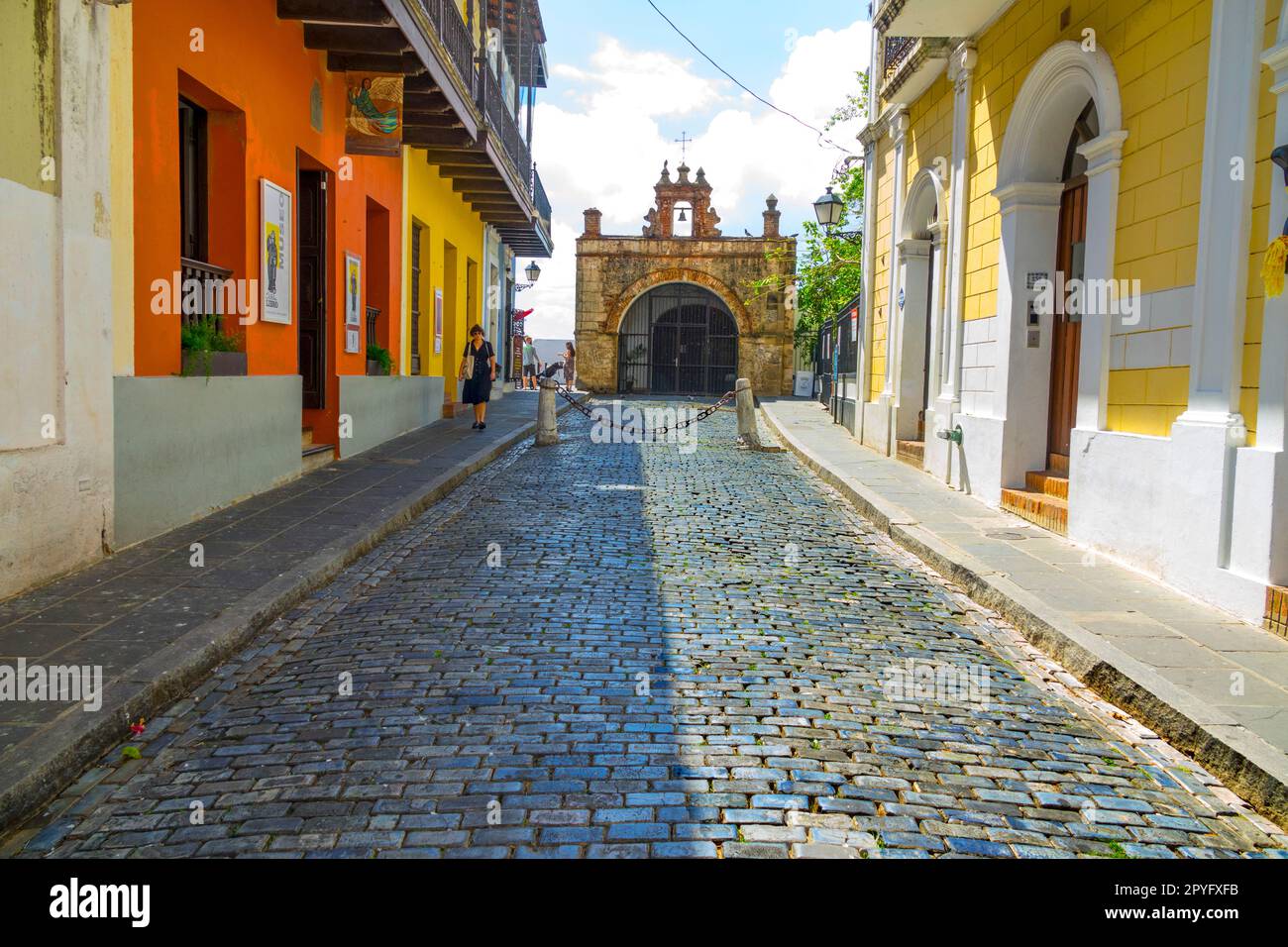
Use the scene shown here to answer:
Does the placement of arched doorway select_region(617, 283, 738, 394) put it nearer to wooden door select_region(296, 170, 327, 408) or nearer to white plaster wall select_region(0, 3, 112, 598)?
wooden door select_region(296, 170, 327, 408)

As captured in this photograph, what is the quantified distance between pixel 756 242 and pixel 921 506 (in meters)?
28.9

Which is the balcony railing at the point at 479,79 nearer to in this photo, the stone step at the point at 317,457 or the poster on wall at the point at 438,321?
the poster on wall at the point at 438,321

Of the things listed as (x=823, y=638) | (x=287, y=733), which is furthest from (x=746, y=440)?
(x=287, y=733)

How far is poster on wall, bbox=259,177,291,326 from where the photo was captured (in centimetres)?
934

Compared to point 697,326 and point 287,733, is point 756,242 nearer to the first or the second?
point 697,326

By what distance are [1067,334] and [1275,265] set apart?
13.1 feet

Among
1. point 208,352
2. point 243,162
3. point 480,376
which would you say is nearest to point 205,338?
point 208,352

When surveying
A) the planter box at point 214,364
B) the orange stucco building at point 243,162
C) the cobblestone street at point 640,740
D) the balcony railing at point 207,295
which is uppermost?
the orange stucco building at point 243,162

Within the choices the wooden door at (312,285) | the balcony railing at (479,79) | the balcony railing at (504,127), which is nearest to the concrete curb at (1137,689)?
the wooden door at (312,285)

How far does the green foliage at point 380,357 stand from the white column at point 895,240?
662 cm

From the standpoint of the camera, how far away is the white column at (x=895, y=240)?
14062 millimetres

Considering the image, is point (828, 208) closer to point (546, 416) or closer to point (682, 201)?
point (546, 416)

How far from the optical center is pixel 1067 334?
9211mm

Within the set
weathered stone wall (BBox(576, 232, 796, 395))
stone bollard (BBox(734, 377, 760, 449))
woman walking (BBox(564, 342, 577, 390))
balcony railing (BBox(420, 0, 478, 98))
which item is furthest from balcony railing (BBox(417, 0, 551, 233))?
weathered stone wall (BBox(576, 232, 796, 395))
